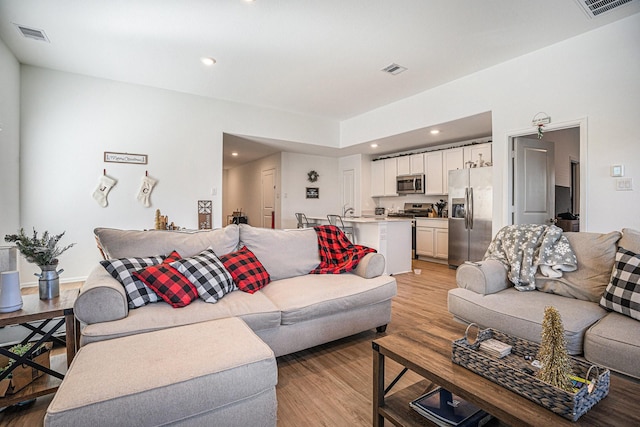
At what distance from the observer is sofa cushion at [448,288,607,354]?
72.6 inches

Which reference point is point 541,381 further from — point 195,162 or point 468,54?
point 195,162

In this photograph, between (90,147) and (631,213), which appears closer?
(631,213)

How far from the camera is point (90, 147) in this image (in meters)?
4.39

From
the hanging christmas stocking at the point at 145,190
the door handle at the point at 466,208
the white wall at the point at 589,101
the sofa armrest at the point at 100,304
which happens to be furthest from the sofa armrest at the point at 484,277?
the hanging christmas stocking at the point at 145,190

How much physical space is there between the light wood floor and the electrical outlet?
6.99ft

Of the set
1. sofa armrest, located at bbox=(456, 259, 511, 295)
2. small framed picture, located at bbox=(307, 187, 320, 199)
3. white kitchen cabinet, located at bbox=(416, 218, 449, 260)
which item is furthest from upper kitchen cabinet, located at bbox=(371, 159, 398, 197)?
sofa armrest, located at bbox=(456, 259, 511, 295)

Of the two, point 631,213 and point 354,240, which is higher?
point 631,213

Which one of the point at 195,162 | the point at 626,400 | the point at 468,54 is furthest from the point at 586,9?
the point at 195,162

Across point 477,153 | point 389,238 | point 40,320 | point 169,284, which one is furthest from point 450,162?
point 40,320

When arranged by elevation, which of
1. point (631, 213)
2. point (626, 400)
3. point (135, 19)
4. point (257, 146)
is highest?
point (135, 19)

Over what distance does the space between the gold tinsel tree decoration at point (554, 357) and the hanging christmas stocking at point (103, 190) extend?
17.0ft

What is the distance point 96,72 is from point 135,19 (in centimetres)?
177

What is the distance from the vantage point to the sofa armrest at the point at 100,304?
1691mm

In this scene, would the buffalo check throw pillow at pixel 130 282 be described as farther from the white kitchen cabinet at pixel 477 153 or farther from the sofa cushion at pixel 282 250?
the white kitchen cabinet at pixel 477 153
